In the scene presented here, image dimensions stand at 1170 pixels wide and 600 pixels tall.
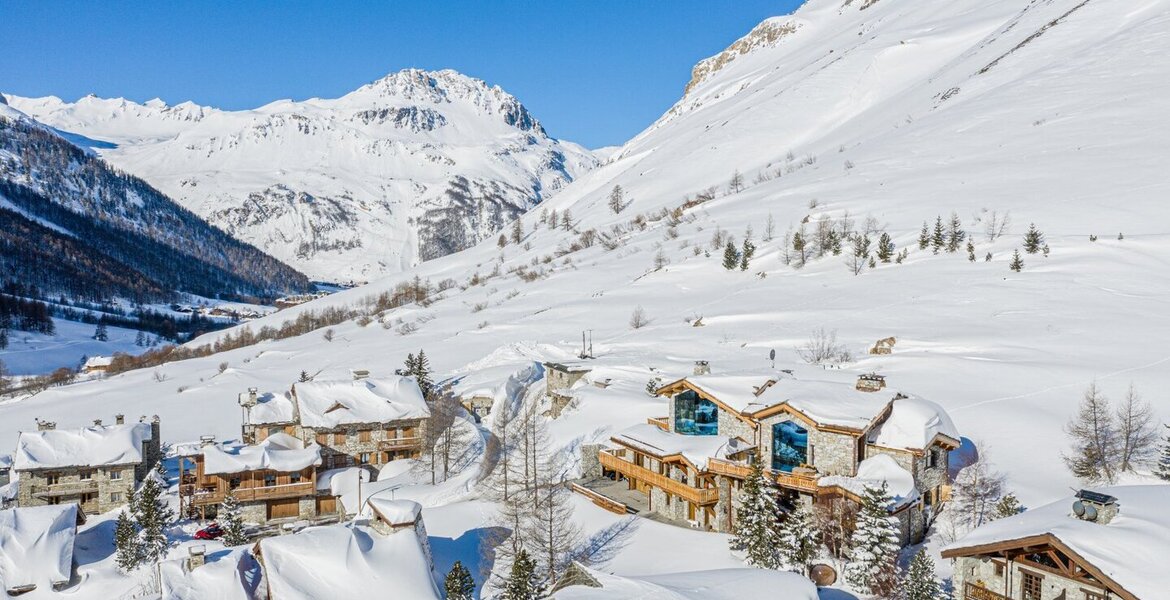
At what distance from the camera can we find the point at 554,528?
93.9 feet

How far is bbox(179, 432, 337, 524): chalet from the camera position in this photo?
40.0 meters

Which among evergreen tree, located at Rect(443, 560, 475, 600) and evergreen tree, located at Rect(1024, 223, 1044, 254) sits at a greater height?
evergreen tree, located at Rect(1024, 223, 1044, 254)

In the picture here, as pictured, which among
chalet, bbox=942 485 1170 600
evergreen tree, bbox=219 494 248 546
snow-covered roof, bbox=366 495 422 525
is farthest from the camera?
evergreen tree, bbox=219 494 248 546

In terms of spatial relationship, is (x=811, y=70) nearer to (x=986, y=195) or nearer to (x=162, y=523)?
(x=986, y=195)

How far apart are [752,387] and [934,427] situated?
867 cm

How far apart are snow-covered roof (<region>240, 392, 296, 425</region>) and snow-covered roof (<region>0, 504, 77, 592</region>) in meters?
13.1

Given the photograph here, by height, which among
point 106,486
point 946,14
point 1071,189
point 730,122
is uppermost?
point 946,14

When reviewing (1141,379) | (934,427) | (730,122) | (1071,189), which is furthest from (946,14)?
(934,427)

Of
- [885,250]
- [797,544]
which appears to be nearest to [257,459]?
[797,544]

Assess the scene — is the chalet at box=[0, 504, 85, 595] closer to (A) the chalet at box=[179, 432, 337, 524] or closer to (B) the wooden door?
(A) the chalet at box=[179, 432, 337, 524]

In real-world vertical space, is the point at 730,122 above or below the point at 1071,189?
above

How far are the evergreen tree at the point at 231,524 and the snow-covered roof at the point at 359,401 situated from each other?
7976mm

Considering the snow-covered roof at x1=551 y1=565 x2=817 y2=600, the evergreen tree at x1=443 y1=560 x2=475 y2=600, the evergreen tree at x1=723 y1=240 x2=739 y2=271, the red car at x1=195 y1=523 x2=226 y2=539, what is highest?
the evergreen tree at x1=723 y1=240 x2=739 y2=271

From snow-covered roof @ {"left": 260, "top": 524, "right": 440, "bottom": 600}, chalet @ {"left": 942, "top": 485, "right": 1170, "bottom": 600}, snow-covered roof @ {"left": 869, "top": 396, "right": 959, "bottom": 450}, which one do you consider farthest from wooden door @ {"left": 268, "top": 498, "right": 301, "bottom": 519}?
chalet @ {"left": 942, "top": 485, "right": 1170, "bottom": 600}
